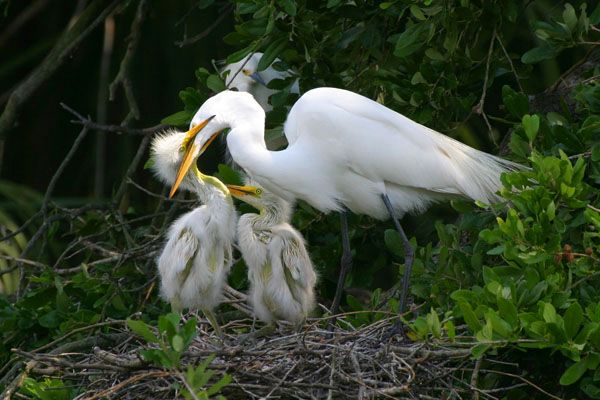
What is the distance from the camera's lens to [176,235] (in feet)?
8.98

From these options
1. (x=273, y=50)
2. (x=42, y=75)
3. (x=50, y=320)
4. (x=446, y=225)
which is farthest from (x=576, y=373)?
(x=42, y=75)

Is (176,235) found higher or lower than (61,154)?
higher

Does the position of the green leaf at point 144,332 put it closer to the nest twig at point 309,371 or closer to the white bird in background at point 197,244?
the nest twig at point 309,371

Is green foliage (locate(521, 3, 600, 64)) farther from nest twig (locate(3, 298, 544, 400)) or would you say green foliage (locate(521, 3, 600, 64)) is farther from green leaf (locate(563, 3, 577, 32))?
nest twig (locate(3, 298, 544, 400))

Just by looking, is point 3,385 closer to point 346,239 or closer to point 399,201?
point 346,239

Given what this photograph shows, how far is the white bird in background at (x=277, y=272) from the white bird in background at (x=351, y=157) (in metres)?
0.15

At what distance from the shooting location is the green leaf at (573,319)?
201 cm

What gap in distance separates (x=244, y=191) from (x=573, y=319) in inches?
53.0

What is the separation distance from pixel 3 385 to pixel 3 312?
31 centimetres

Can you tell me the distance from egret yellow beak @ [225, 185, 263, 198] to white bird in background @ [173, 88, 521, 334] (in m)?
0.13

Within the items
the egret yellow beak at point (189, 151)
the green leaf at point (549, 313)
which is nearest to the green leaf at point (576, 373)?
the green leaf at point (549, 313)

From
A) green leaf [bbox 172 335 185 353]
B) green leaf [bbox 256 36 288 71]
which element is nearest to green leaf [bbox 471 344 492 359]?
green leaf [bbox 172 335 185 353]

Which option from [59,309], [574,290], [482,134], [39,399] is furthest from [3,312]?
[482,134]

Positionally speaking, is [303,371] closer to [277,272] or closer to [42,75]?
[277,272]
